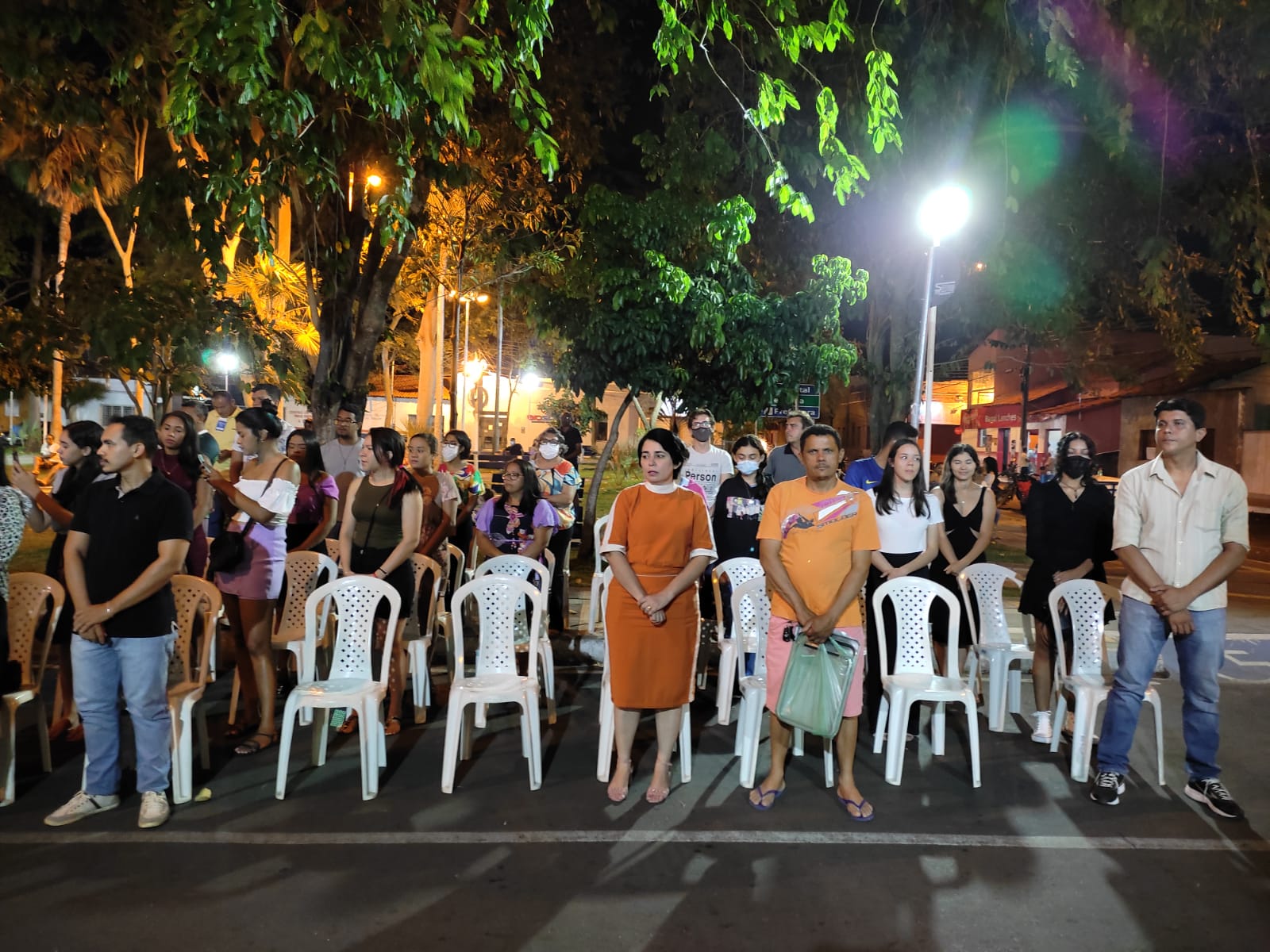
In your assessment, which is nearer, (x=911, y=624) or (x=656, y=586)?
(x=656, y=586)

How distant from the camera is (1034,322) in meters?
11.7

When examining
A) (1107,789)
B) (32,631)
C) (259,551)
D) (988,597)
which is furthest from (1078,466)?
(32,631)

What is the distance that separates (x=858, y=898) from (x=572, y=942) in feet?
3.83

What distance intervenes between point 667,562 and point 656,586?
5.2 inches

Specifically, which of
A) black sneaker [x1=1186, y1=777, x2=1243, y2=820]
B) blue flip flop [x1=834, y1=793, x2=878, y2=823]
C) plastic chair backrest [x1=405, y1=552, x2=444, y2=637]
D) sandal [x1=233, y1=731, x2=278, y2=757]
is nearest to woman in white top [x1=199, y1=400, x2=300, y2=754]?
sandal [x1=233, y1=731, x2=278, y2=757]

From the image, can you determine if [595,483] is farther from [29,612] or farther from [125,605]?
[125,605]

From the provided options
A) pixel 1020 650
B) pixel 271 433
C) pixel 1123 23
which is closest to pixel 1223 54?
pixel 1123 23

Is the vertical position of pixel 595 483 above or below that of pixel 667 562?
above

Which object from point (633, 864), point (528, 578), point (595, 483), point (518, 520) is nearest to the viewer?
point (633, 864)

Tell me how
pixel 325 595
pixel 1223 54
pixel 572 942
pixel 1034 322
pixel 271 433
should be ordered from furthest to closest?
pixel 1034 322, pixel 1223 54, pixel 271 433, pixel 325 595, pixel 572 942

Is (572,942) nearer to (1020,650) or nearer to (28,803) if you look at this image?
(28,803)

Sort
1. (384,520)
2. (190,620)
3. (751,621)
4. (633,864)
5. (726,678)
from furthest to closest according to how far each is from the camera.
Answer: (751,621), (726,678), (384,520), (190,620), (633,864)

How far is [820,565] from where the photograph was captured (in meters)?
4.06

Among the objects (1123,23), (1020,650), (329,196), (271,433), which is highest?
(1123,23)
